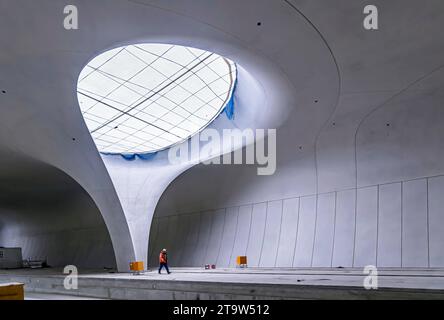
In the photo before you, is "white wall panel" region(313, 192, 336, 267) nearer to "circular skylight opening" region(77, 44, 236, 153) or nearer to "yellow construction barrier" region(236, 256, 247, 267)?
"yellow construction barrier" region(236, 256, 247, 267)

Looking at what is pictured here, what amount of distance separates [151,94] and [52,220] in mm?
27846

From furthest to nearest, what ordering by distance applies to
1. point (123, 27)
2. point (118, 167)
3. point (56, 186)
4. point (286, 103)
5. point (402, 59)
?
point (56, 186)
point (118, 167)
point (286, 103)
point (402, 59)
point (123, 27)

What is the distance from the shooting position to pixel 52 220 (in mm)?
42688

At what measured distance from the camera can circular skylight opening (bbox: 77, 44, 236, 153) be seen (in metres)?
17.8

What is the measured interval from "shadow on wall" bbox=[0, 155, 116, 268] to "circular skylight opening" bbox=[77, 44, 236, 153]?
6212 mm

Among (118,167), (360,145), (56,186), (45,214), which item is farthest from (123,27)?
(45,214)

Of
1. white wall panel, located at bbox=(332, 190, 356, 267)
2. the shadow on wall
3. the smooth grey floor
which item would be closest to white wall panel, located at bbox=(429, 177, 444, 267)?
the smooth grey floor

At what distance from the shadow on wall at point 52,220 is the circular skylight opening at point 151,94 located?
6.21 m

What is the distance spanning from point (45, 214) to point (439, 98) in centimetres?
3983

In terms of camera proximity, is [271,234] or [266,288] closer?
[266,288]

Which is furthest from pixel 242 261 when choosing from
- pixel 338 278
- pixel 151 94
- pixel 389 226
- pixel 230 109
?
pixel 338 278

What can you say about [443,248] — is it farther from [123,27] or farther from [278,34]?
[123,27]

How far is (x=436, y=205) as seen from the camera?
1620cm

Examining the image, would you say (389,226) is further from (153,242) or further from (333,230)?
(153,242)
